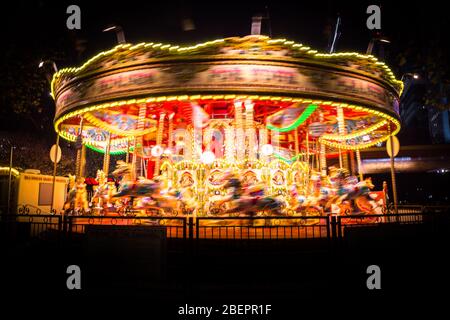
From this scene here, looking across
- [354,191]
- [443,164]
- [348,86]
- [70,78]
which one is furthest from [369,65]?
[443,164]

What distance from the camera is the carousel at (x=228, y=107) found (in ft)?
22.2

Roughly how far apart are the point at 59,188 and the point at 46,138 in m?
6.73

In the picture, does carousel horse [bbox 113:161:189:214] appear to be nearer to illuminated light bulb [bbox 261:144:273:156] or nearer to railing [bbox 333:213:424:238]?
illuminated light bulb [bbox 261:144:273:156]

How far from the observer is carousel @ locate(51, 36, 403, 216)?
6.78 meters

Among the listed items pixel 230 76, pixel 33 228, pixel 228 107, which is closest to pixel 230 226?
pixel 230 76

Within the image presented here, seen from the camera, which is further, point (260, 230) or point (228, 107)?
point (228, 107)

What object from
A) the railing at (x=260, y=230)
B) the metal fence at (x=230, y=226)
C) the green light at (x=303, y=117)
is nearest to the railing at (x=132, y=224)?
the metal fence at (x=230, y=226)

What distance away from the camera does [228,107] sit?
35.0ft

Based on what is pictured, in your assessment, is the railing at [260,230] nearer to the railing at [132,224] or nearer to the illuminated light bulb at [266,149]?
the railing at [132,224]

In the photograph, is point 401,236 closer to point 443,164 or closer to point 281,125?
point 281,125

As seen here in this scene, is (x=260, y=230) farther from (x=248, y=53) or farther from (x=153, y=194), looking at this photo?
(x=248, y=53)

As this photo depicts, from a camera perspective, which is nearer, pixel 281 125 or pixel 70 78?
pixel 70 78

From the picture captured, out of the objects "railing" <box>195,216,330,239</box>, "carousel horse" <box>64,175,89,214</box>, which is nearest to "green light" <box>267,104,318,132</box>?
"railing" <box>195,216,330,239</box>

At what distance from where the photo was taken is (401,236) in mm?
5469
